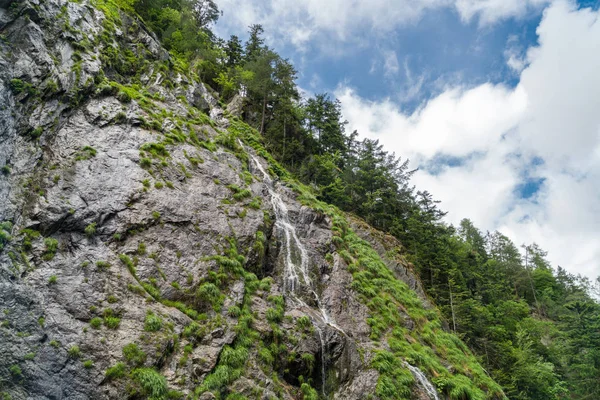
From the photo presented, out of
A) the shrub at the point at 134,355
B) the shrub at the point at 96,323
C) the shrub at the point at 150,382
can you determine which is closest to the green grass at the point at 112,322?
the shrub at the point at 96,323

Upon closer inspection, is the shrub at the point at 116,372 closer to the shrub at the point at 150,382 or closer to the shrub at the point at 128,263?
the shrub at the point at 150,382

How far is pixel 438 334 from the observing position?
21031 mm

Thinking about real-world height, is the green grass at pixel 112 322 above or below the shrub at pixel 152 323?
below

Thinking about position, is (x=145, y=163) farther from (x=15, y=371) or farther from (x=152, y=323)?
(x=15, y=371)

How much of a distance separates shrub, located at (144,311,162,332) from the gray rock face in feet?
0.24

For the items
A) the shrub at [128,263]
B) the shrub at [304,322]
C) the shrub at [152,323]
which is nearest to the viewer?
the shrub at [152,323]

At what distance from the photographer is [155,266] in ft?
42.4

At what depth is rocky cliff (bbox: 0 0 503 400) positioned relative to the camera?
9.87 meters

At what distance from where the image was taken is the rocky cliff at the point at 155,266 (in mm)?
9867

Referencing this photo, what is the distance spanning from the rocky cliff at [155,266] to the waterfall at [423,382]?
10cm

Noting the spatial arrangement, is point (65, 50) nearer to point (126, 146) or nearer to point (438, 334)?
point (126, 146)

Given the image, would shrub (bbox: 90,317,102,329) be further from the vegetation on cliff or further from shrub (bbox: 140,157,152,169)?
shrub (bbox: 140,157,152,169)

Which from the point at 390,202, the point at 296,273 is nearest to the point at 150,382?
the point at 296,273

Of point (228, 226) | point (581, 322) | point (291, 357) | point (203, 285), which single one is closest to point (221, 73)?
point (228, 226)
